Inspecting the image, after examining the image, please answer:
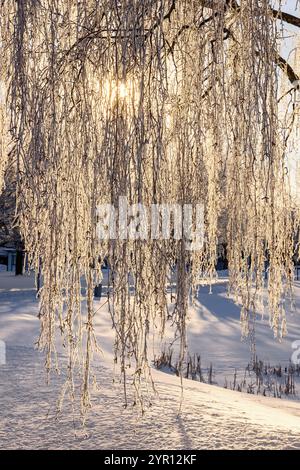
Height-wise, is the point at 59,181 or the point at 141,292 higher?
the point at 59,181

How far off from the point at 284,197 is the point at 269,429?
1746 millimetres

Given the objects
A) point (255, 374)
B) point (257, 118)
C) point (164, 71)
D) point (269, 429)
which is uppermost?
point (164, 71)

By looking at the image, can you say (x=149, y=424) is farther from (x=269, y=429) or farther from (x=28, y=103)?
(x=28, y=103)

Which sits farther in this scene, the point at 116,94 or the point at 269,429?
the point at 269,429

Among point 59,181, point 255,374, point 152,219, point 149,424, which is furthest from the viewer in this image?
point 255,374

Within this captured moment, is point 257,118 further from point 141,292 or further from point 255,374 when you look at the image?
point 255,374

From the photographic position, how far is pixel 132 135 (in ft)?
10.7

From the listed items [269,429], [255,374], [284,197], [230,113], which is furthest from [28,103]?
[255,374]

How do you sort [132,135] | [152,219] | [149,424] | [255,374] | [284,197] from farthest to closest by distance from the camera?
[255,374] < [284,197] < [149,424] < [152,219] < [132,135]

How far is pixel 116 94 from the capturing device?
11.0 ft

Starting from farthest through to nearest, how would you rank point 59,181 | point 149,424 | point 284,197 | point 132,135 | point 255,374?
point 255,374, point 284,197, point 149,424, point 59,181, point 132,135

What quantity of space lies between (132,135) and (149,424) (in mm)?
2229

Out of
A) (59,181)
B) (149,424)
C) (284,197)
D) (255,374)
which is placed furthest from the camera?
(255,374)
